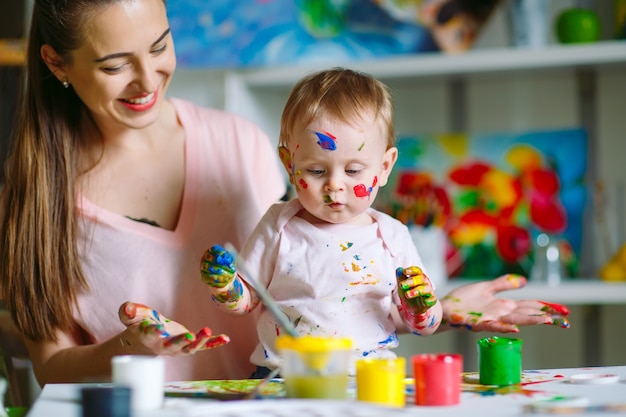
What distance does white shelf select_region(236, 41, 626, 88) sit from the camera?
88.1 inches

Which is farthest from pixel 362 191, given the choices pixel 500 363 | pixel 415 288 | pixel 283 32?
pixel 283 32

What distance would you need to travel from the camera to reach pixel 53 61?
62.5 inches

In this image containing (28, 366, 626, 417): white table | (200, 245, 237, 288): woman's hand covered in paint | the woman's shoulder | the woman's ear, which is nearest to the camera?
(28, 366, 626, 417): white table

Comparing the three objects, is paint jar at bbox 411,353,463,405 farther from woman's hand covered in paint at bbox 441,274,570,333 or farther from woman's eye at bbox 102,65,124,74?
woman's eye at bbox 102,65,124,74

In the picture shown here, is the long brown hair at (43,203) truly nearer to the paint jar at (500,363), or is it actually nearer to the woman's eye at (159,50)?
the woman's eye at (159,50)

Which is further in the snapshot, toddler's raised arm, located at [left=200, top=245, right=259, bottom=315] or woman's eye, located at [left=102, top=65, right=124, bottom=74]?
woman's eye, located at [left=102, top=65, right=124, bottom=74]

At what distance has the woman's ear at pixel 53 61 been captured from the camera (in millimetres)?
1575

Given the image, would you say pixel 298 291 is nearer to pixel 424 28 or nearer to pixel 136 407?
pixel 136 407

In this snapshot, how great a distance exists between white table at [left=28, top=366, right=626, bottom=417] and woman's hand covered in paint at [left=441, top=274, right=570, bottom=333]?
13cm

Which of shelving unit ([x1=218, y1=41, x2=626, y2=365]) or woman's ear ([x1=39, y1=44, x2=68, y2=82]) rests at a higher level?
shelving unit ([x1=218, y1=41, x2=626, y2=365])

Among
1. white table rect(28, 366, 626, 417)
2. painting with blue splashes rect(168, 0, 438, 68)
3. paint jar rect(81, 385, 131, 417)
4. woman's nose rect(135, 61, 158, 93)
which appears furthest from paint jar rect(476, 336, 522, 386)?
painting with blue splashes rect(168, 0, 438, 68)

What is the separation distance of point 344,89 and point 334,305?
1.15 ft

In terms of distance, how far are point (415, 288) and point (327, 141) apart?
0.91 feet

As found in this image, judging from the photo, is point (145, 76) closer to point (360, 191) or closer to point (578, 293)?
point (360, 191)
